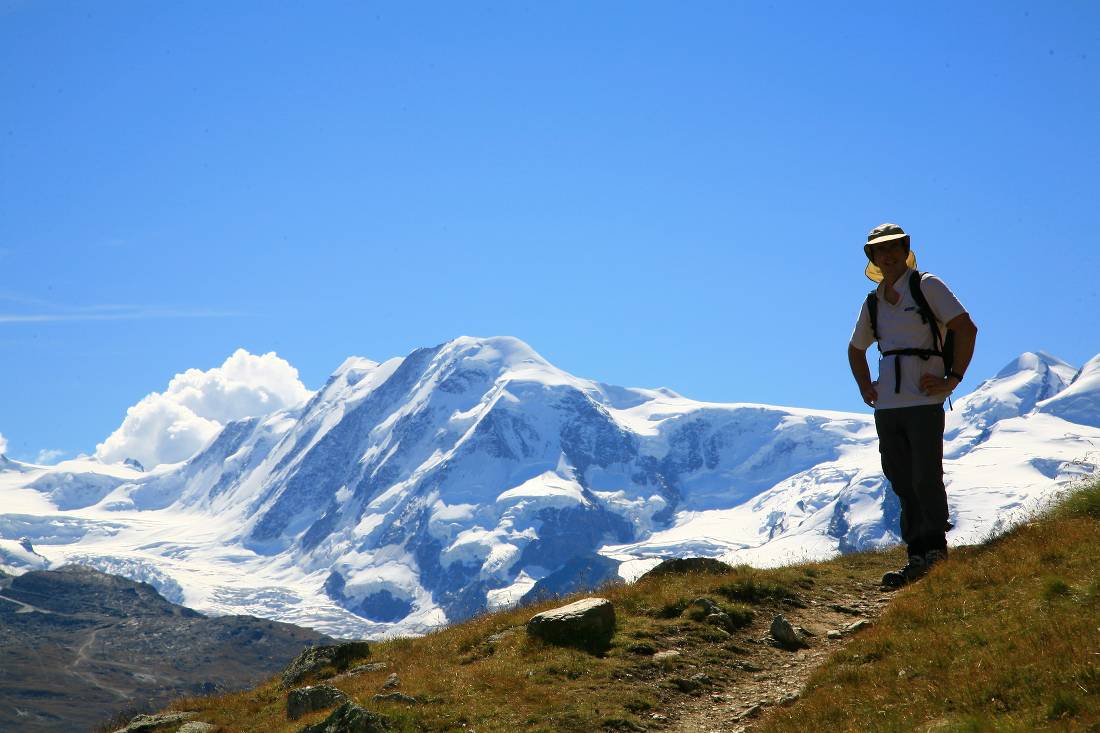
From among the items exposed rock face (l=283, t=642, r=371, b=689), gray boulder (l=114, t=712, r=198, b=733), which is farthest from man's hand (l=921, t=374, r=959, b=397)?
gray boulder (l=114, t=712, r=198, b=733)

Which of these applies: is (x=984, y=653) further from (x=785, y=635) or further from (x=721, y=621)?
(x=721, y=621)

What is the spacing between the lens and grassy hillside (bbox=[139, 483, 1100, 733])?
36.8 ft

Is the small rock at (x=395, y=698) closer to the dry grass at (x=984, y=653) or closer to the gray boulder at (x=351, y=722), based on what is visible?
the gray boulder at (x=351, y=722)

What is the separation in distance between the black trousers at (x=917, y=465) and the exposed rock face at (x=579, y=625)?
474 centimetres

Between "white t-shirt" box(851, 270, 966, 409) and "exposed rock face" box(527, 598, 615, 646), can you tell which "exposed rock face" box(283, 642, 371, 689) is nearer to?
"exposed rock face" box(527, 598, 615, 646)

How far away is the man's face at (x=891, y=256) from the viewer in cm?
1638

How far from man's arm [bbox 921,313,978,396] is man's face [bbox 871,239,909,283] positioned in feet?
3.68

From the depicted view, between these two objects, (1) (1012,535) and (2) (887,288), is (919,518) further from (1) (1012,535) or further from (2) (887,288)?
(2) (887,288)

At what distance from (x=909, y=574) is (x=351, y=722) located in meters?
9.43

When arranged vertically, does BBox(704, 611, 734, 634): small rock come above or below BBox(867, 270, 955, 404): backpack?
below

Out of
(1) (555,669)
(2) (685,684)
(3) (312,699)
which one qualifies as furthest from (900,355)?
(3) (312,699)

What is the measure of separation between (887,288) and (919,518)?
3.58m

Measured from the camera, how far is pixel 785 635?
16453 mm

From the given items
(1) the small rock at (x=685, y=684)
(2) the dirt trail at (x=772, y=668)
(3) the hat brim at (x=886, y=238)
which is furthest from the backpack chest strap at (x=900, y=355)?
(1) the small rock at (x=685, y=684)
